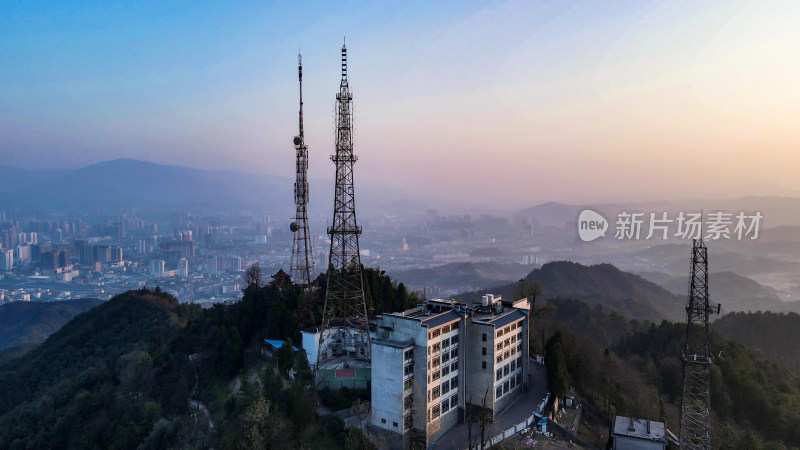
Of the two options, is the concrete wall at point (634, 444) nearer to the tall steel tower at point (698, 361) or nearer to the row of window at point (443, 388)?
the tall steel tower at point (698, 361)

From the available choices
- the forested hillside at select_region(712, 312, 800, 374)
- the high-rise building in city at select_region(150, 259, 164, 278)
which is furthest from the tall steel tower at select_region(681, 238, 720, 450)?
the high-rise building in city at select_region(150, 259, 164, 278)

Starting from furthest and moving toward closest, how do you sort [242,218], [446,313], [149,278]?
[242,218], [149,278], [446,313]

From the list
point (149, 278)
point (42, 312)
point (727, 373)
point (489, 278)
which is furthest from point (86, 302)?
point (727, 373)

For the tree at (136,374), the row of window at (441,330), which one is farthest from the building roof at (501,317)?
the tree at (136,374)

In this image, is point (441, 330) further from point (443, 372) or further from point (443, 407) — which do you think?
point (443, 407)

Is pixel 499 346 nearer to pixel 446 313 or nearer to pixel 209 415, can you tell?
pixel 446 313

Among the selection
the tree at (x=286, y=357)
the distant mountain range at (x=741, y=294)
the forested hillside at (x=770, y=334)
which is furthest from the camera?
the distant mountain range at (x=741, y=294)

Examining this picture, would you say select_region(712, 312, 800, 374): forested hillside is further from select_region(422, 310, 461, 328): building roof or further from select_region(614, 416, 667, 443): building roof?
select_region(422, 310, 461, 328): building roof
